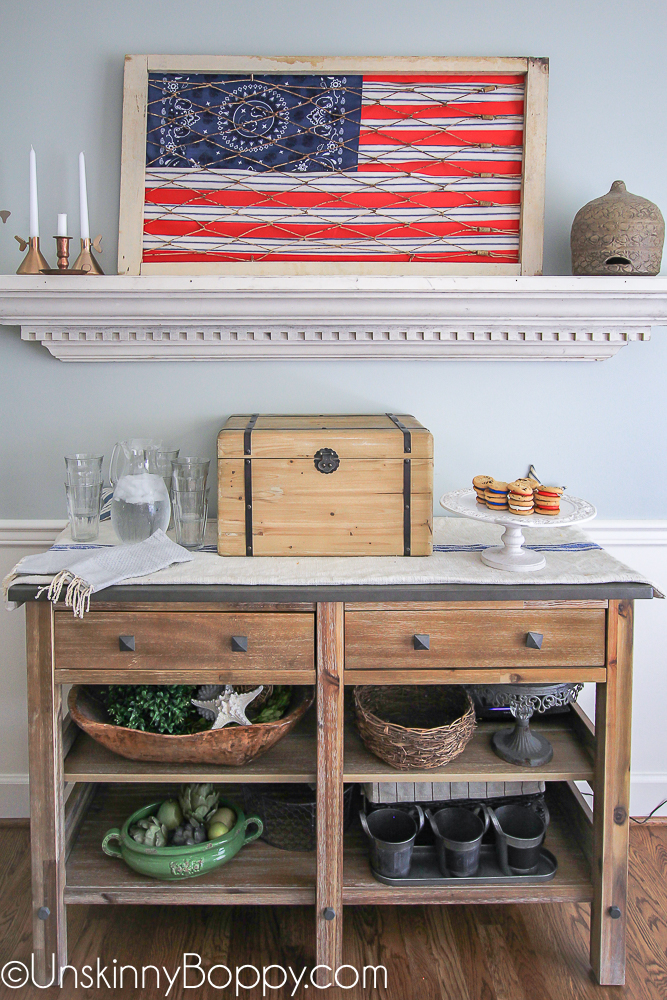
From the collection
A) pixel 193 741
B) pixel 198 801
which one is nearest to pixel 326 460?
pixel 193 741

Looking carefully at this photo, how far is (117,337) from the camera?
192cm

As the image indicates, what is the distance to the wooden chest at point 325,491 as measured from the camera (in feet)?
5.48

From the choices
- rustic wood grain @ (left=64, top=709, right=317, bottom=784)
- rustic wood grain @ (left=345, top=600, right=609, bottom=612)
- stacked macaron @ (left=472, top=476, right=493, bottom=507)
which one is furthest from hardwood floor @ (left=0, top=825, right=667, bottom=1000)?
stacked macaron @ (left=472, top=476, right=493, bottom=507)

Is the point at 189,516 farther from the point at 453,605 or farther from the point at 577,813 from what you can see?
the point at 577,813

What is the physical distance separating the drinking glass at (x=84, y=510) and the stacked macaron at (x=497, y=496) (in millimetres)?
916

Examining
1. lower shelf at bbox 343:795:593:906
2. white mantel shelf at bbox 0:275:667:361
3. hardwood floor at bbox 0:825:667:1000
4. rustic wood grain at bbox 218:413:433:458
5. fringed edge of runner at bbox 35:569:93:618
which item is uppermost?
white mantel shelf at bbox 0:275:667:361

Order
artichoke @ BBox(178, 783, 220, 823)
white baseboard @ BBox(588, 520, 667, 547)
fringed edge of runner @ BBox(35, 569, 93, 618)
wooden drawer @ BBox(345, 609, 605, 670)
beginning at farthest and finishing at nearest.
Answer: white baseboard @ BBox(588, 520, 667, 547), artichoke @ BBox(178, 783, 220, 823), wooden drawer @ BBox(345, 609, 605, 670), fringed edge of runner @ BBox(35, 569, 93, 618)

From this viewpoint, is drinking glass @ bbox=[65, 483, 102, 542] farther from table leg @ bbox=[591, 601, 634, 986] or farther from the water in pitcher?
table leg @ bbox=[591, 601, 634, 986]

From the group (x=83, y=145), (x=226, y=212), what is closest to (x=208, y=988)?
(x=226, y=212)

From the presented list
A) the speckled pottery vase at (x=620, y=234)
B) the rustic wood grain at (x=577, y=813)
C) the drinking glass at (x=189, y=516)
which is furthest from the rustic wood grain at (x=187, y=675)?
the speckled pottery vase at (x=620, y=234)

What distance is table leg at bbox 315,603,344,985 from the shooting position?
1593 millimetres

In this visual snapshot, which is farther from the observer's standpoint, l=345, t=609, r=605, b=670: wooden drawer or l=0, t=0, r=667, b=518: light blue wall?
l=0, t=0, r=667, b=518: light blue wall

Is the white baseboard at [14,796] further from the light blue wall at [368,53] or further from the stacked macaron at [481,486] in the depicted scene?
the stacked macaron at [481,486]

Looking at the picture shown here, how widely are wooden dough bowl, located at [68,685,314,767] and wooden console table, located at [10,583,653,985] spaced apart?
3 cm
